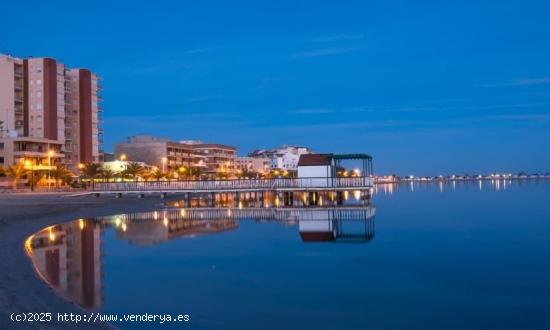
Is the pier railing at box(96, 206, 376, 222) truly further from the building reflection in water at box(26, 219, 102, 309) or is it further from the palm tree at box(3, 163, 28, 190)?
the palm tree at box(3, 163, 28, 190)

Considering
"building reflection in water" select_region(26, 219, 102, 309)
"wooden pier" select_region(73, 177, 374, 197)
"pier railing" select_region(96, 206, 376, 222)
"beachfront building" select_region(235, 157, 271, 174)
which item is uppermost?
"beachfront building" select_region(235, 157, 271, 174)

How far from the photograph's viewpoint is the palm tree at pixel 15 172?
8227 cm

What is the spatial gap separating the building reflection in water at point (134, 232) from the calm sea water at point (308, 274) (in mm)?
87

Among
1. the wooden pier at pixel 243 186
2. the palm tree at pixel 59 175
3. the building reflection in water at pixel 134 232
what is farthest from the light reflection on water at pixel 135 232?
the palm tree at pixel 59 175

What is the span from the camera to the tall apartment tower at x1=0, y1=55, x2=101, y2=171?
92.6 meters

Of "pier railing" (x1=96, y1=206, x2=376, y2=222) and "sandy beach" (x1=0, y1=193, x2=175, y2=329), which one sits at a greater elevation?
"pier railing" (x1=96, y1=206, x2=376, y2=222)

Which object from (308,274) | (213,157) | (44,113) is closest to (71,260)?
(308,274)

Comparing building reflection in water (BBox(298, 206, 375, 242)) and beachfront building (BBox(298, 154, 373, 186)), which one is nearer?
building reflection in water (BBox(298, 206, 375, 242))

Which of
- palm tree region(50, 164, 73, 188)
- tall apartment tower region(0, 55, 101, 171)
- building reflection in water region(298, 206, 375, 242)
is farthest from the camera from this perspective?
tall apartment tower region(0, 55, 101, 171)

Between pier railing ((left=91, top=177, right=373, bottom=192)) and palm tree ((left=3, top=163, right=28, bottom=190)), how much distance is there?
953 inches

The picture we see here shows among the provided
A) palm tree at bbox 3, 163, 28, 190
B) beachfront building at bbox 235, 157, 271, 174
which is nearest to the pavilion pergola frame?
palm tree at bbox 3, 163, 28, 190

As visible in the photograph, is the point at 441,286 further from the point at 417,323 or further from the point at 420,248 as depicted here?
the point at 420,248

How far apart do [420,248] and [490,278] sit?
6835 millimetres

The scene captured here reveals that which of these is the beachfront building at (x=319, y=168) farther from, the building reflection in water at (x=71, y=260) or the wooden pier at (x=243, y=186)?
the building reflection in water at (x=71, y=260)
